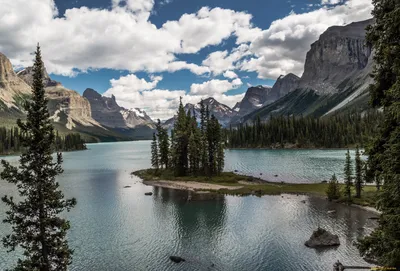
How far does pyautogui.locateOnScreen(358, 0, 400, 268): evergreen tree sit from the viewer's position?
16.0 metres

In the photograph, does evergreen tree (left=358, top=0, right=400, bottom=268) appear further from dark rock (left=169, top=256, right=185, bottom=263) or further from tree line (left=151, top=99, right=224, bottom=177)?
tree line (left=151, top=99, right=224, bottom=177)

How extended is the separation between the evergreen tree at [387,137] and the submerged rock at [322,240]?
24.9 meters

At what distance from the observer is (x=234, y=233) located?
49375 millimetres

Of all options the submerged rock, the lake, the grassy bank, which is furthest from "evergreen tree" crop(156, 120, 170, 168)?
the submerged rock

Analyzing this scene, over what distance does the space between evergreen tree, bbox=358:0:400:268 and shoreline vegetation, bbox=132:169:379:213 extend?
159 feet

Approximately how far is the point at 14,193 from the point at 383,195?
93742mm

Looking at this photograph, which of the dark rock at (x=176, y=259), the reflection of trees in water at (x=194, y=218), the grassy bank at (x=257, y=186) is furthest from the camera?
the grassy bank at (x=257, y=186)

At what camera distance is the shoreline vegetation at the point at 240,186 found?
243 ft

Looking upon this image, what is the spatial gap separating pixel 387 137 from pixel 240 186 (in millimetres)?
71670

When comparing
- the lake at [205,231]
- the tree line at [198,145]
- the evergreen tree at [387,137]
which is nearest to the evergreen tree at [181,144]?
the tree line at [198,145]

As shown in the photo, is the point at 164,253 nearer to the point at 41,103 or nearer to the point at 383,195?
the point at 41,103

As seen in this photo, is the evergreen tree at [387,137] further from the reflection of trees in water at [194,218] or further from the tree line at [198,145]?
the tree line at [198,145]

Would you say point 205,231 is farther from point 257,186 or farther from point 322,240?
point 257,186

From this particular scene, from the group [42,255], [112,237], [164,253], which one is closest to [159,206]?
[112,237]
